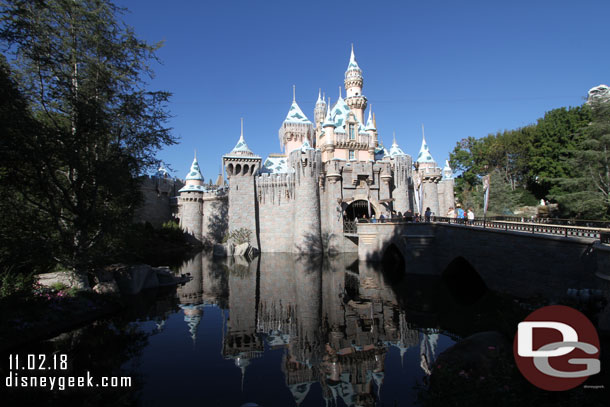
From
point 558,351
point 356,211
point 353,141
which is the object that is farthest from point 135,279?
point 356,211

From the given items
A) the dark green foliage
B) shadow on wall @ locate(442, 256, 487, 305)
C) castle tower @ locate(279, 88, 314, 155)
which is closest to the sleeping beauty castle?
castle tower @ locate(279, 88, 314, 155)

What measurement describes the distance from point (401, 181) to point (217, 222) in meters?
27.2

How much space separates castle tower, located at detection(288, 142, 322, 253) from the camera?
32.8 m

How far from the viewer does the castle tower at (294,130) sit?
42.6 meters

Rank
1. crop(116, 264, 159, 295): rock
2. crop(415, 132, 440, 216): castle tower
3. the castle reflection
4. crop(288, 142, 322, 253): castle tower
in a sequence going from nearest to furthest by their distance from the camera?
the castle reflection < crop(116, 264, 159, 295): rock < crop(288, 142, 322, 253): castle tower < crop(415, 132, 440, 216): castle tower

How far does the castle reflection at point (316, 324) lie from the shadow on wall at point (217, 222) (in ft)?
70.1

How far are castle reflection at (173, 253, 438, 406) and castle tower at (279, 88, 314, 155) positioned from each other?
22.5m

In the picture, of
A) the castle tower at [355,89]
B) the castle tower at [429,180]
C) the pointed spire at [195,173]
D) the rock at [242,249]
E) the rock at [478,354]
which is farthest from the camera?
the pointed spire at [195,173]

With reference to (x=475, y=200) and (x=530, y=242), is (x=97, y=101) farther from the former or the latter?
(x=475, y=200)

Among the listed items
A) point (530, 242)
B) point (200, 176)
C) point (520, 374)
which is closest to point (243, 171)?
point (200, 176)

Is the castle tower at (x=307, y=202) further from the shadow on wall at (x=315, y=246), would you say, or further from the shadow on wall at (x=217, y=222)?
the shadow on wall at (x=217, y=222)

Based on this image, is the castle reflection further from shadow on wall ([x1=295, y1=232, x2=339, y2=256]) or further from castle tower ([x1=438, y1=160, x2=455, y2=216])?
castle tower ([x1=438, y1=160, x2=455, y2=216])

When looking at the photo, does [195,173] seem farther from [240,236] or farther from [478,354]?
[478,354]

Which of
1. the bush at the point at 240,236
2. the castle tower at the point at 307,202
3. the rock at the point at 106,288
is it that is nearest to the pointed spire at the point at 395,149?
the castle tower at the point at 307,202
